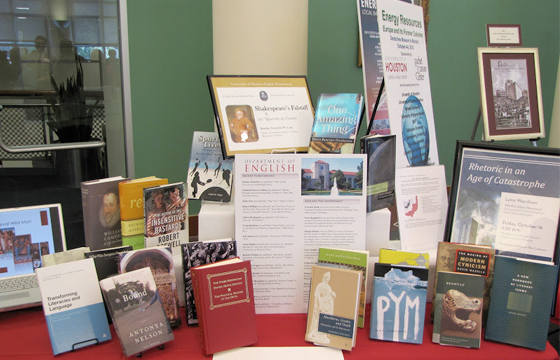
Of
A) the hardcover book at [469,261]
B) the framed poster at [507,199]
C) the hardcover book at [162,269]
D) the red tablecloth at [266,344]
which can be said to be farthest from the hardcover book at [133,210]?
the framed poster at [507,199]

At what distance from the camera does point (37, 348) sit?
4.08 feet

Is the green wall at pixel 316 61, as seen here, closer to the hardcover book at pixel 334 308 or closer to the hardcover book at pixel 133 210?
the hardcover book at pixel 133 210

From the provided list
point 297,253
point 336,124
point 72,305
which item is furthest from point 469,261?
point 72,305

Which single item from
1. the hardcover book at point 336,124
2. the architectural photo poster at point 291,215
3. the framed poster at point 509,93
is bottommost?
the architectural photo poster at point 291,215

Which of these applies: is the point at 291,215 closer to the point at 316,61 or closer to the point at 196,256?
the point at 196,256

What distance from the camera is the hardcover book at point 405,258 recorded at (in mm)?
1354

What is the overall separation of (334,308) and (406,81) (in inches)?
49.1

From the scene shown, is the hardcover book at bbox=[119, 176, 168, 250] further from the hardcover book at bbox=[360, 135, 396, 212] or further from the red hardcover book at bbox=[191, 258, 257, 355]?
the hardcover book at bbox=[360, 135, 396, 212]

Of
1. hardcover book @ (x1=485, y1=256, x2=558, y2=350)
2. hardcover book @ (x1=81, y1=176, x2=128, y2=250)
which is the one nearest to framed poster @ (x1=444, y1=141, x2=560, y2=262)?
hardcover book @ (x1=485, y1=256, x2=558, y2=350)

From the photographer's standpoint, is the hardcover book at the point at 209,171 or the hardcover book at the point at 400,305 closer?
the hardcover book at the point at 400,305

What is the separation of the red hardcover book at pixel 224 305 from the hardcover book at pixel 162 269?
105mm

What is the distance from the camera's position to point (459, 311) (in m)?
1.29

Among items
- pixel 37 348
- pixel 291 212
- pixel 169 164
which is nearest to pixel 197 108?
pixel 169 164

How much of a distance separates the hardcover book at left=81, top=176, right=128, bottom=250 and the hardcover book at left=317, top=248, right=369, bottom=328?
745 millimetres
